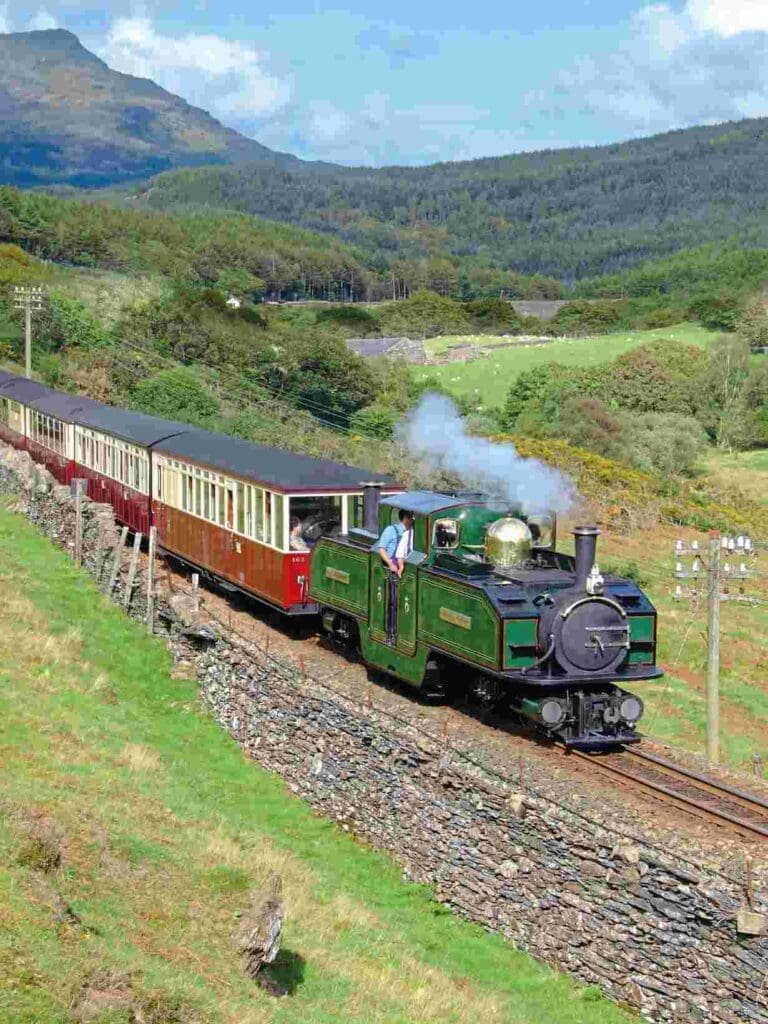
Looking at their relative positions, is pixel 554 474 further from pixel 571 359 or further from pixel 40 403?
pixel 571 359

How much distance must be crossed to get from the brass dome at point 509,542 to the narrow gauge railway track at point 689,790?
8.77 ft

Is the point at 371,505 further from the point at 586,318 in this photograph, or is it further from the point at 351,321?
the point at 586,318

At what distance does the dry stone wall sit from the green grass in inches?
12.7

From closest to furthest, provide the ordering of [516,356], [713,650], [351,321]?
[713,650]
[516,356]
[351,321]

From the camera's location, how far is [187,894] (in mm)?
13500

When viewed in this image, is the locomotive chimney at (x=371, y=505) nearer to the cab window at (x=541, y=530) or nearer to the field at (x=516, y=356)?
the cab window at (x=541, y=530)

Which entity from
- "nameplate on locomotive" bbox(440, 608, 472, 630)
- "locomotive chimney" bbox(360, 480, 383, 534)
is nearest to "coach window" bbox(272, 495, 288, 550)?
"locomotive chimney" bbox(360, 480, 383, 534)

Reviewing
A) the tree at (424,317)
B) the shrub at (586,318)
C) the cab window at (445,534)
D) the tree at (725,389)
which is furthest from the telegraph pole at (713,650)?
the shrub at (586,318)

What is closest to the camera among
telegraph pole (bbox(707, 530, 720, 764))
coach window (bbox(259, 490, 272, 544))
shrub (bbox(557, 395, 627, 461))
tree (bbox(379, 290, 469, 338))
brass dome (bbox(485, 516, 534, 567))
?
brass dome (bbox(485, 516, 534, 567))

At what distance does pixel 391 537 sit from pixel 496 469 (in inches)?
68.8

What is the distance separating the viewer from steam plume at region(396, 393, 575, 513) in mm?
17672

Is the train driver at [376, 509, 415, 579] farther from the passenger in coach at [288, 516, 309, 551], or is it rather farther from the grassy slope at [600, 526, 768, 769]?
the grassy slope at [600, 526, 768, 769]

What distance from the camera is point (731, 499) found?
55531mm

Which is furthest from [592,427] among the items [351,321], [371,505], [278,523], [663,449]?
[351,321]
